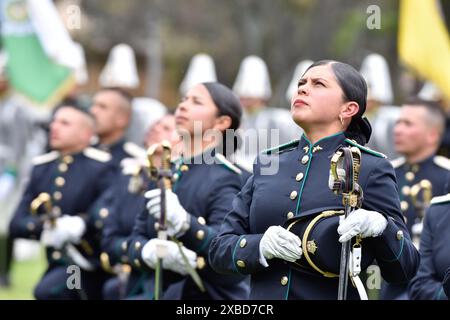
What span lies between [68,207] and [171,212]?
117 inches

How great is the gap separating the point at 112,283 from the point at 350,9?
16.8m

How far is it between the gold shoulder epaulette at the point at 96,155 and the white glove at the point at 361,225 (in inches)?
188

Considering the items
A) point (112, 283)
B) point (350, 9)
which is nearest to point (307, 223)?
point (112, 283)

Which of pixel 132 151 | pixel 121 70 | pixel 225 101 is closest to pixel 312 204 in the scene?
pixel 225 101

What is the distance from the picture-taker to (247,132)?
12.8 metres

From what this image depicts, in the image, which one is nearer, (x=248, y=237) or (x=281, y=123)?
(x=248, y=237)

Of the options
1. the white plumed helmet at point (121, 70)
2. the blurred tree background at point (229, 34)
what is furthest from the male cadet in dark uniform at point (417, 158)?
the blurred tree background at point (229, 34)

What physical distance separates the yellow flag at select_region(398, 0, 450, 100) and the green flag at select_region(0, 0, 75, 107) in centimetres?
379

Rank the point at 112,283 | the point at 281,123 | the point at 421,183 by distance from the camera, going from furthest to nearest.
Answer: the point at 281,123 < the point at 112,283 < the point at 421,183

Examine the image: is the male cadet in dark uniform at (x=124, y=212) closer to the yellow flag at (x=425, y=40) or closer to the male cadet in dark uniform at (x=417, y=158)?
the male cadet in dark uniform at (x=417, y=158)
